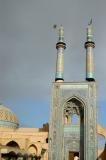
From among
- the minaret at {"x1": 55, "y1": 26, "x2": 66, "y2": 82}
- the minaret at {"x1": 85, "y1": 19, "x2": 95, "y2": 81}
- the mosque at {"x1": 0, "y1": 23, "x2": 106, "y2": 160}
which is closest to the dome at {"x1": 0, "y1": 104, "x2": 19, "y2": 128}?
the mosque at {"x1": 0, "y1": 23, "x2": 106, "y2": 160}

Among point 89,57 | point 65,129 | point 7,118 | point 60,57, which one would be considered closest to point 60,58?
point 60,57

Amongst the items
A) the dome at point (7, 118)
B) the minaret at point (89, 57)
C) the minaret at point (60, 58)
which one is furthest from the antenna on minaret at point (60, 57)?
the dome at point (7, 118)

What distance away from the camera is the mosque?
21047mm

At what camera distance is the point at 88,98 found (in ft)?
72.5

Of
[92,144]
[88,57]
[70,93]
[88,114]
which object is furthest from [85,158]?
[88,57]

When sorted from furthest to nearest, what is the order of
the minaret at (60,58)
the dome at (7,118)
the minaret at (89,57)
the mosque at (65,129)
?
the dome at (7,118), the minaret at (60,58), the minaret at (89,57), the mosque at (65,129)

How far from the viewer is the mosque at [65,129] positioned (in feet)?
69.1

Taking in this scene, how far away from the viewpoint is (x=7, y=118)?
2841cm

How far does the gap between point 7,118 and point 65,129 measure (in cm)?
805

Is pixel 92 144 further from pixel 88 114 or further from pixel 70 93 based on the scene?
pixel 70 93

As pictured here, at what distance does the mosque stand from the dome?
140 inches

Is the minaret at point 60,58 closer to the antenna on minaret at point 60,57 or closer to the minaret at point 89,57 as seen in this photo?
the antenna on minaret at point 60,57

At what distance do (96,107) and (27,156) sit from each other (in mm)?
5818

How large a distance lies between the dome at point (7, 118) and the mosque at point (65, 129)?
11.7 feet
